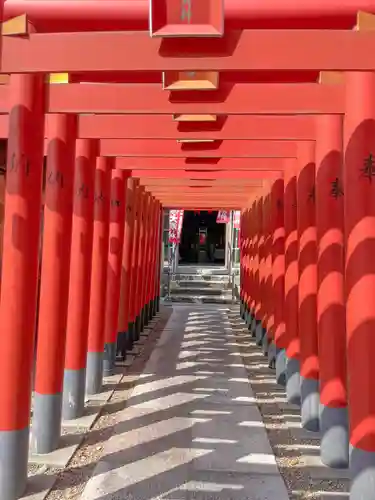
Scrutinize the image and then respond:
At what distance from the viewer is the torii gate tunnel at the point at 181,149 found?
3045 mm

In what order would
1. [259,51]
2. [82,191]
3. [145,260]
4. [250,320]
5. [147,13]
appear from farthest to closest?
[145,260], [250,320], [82,191], [147,13], [259,51]

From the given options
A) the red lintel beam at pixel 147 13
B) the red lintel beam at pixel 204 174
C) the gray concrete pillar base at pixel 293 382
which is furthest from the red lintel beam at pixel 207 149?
the gray concrete pillar base at pixel 293 382

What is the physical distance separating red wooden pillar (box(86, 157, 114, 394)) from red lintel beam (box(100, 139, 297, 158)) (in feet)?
1.90

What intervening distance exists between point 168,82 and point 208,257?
23928mm

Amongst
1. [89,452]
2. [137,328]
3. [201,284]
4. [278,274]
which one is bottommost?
[89,452]

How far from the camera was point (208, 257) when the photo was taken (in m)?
27.3

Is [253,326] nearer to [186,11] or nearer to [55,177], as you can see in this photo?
[55,177]

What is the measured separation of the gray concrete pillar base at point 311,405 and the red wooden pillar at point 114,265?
129 inches

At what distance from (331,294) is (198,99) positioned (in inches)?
83.4

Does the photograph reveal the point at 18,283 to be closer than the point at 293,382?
Yes

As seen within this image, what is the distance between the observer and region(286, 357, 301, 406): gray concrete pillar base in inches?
233

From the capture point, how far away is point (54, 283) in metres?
4.54

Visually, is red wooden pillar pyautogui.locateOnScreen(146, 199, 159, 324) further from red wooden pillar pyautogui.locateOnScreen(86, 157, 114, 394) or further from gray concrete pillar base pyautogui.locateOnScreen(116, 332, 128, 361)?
red wooden pillar pyautogui.locateOnScreen(86, 157, 114, 394)

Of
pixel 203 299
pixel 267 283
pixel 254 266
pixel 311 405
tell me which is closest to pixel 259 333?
pixel 267 283
